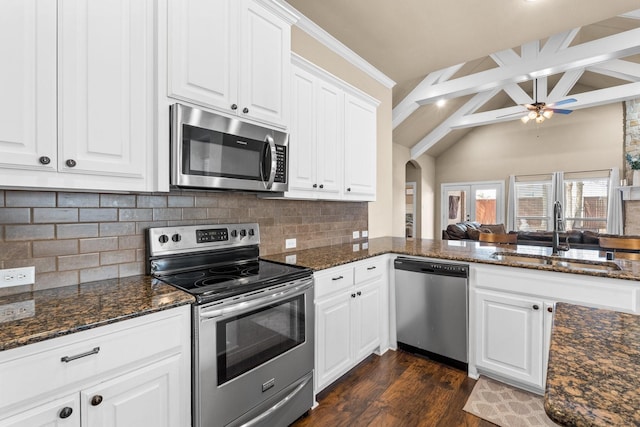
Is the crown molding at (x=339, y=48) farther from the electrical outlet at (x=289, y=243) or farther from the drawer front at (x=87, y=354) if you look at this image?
the drawer front at (x=87, y=354)

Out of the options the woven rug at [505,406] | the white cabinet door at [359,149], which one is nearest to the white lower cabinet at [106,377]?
the woven rug at [505,406]

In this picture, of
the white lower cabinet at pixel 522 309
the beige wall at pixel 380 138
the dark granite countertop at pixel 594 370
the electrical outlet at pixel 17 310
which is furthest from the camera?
the beige wall at pixel 380 138

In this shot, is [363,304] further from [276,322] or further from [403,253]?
[276,322]

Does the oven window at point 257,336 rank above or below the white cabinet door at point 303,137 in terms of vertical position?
below

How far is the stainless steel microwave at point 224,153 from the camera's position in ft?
5.07

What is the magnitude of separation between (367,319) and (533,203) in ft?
27.0

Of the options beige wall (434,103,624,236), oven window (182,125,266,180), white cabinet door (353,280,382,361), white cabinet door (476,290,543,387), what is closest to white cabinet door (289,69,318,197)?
oven window (182,125,266,180)

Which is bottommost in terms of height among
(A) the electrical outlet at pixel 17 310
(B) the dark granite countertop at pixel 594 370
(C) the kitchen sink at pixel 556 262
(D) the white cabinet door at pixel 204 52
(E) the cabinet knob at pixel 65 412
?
(E) the cabinet knob at pixel 65 412

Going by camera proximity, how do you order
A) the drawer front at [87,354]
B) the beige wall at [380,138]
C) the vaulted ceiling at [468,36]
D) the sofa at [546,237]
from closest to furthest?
the drawer front at [87,354] < the vaulted ceiling at [468,36] < the beige wall at [380,138] < the sofa at [546,237]

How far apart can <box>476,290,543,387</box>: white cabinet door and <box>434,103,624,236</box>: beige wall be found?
7.76 meters

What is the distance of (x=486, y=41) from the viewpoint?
3.03 m

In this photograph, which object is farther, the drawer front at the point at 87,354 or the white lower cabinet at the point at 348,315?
the white lower cabinet at the point at 348,315

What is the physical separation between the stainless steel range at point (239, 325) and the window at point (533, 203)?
8861 mm

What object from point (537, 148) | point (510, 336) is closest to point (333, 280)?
point (510, 336)
